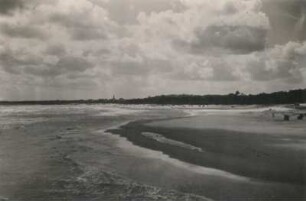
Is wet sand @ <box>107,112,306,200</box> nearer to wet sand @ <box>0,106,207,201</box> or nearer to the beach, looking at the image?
the beach

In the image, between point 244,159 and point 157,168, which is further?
point 244,159

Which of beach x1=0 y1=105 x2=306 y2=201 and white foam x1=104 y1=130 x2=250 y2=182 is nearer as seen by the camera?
beach x1=0 y1=105 x2=306 y2=201

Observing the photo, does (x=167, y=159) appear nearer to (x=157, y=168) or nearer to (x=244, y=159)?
(x=157, y=168)

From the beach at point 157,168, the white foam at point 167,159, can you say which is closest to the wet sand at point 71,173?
the beach at point 157,168

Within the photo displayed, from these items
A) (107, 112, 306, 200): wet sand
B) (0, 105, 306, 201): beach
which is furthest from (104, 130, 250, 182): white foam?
(107, 112, 306, 200): wet sand

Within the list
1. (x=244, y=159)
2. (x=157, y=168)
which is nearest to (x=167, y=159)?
(x=157, y=168)

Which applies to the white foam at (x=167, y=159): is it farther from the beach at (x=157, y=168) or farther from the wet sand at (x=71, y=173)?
the wet sand at (x=71, y=173)

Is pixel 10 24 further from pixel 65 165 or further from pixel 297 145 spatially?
pixel 297 145

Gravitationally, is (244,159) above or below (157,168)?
A: above

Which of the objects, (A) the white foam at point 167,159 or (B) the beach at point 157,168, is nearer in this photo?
(B) the beach at point 157,168

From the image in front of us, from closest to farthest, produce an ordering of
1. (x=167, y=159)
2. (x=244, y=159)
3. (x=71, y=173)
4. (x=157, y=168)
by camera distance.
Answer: (x=71, y=173), (x=157, y=168), (x=244, y=159), (x=167, y=159)

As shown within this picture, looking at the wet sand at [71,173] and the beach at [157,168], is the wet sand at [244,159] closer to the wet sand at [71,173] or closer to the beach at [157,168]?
the beach at [157,168]

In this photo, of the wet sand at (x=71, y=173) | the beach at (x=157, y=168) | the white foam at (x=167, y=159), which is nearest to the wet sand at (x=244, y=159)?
the beach at (x=157, y=168)

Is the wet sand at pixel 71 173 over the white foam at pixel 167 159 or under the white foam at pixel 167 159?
under
